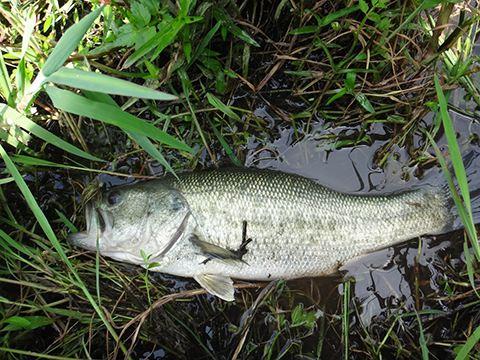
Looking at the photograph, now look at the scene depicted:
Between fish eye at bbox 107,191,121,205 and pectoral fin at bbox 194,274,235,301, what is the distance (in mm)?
889

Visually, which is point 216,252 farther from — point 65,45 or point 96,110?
point 65,45

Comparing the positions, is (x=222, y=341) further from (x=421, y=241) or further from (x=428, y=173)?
(x=428, y=173)

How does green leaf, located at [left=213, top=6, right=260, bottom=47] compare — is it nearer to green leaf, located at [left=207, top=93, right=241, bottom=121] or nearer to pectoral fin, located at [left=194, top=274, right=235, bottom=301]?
green leaf, located at [left=207, top=93, right=241, bottom=121]

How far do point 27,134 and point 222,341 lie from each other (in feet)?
7.63

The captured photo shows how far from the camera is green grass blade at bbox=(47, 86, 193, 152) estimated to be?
185 centimetres

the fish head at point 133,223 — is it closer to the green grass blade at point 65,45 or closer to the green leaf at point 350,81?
the green grass blade at point 65,45

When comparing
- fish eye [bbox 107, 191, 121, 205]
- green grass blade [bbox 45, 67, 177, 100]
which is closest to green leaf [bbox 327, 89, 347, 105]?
green grass blade [bbox 45, 67, 177, 100]

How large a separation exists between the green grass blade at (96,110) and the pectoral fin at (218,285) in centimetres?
124

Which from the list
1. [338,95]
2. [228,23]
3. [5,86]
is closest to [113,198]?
[5,86]

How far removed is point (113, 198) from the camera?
2434 mm

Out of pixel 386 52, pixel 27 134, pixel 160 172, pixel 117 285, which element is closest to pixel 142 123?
pixel 160 172

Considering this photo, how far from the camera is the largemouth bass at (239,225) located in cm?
240

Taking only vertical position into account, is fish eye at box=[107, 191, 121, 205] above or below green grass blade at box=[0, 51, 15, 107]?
below

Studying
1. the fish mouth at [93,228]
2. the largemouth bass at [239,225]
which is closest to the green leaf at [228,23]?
the largemouth bass at [239,225]
